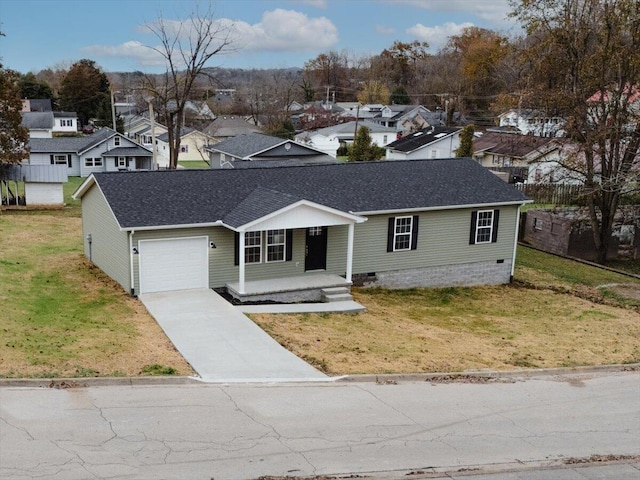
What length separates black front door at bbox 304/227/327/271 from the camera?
22656 millimetres

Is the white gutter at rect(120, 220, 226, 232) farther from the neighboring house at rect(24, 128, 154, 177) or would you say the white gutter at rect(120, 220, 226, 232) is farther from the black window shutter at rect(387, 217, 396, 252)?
the neighboring house at rect(24, 128, 154, 177)

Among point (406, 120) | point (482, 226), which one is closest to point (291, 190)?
point (482, 226)

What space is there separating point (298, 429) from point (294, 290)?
9962mm

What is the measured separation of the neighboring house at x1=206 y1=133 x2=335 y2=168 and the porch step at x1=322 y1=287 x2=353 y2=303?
2750 cm

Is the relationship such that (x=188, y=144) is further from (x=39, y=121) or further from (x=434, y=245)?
(x=434, y=245)

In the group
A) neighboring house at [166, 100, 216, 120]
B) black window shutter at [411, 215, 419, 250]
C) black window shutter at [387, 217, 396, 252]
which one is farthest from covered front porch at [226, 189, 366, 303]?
neighboring house at [166, 100, 216, 120]

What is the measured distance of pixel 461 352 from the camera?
55.2ft

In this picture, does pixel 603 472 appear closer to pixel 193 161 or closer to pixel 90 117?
pixel 193 161

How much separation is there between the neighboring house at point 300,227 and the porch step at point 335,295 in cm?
47

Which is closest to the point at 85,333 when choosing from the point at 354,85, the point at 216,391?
the point at 216,391

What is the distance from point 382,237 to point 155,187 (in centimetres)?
807

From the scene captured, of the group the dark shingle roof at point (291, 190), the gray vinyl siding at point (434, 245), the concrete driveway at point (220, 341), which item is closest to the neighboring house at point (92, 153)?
the dark shingle roof at point (291, 190)

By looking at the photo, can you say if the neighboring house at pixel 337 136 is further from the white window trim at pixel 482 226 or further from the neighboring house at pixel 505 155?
the white window trim at pixel 482 226

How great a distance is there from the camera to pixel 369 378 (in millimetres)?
14227
